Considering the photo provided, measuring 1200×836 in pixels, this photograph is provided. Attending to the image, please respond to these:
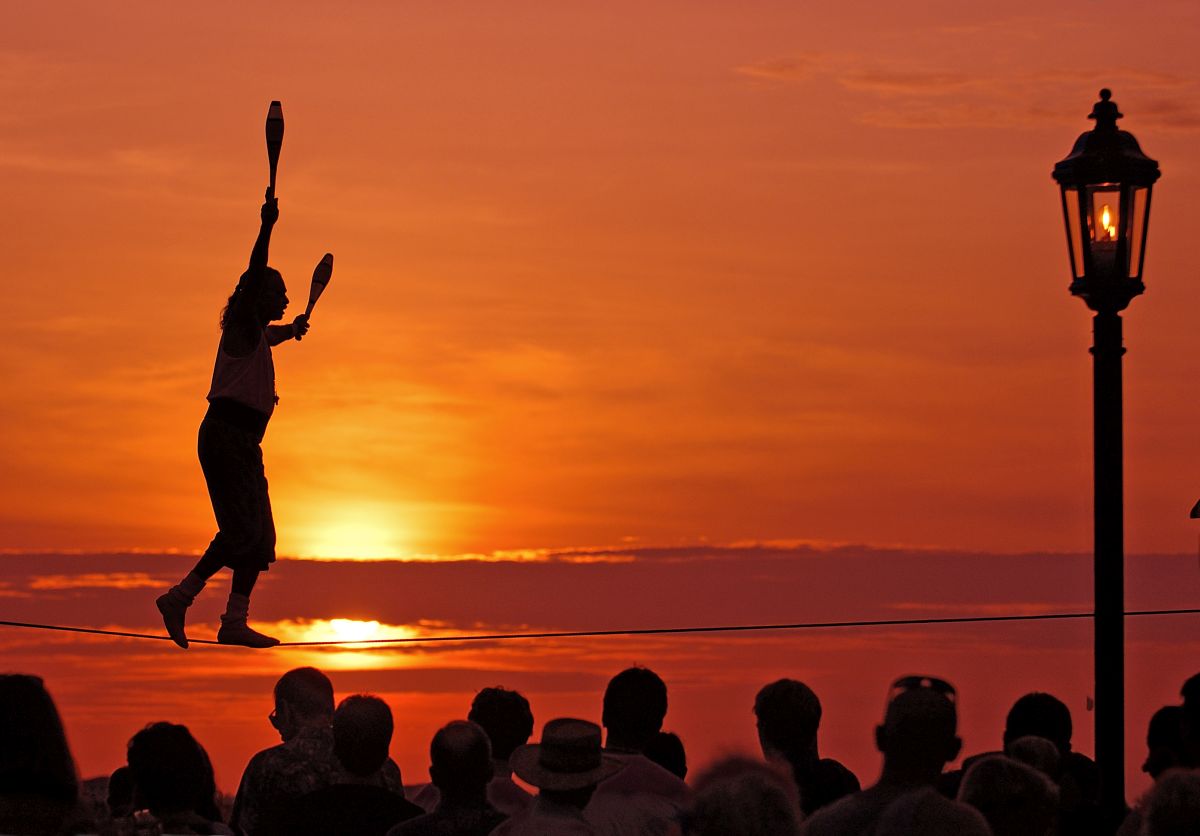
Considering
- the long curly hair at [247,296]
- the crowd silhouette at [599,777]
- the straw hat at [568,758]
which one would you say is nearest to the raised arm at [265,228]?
the long curly hair at [247,296]

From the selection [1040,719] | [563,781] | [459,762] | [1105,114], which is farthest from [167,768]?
[1105,114]

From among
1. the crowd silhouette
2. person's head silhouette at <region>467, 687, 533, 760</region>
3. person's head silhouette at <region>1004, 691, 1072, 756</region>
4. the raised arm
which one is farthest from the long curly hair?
person's head silhouette at <region>1004, 691, 1072, 756</region>

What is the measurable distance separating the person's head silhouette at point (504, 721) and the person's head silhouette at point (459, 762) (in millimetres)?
851

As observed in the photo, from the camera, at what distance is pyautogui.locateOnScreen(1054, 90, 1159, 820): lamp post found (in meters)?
9.53

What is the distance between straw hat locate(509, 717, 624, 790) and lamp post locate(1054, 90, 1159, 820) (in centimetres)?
369

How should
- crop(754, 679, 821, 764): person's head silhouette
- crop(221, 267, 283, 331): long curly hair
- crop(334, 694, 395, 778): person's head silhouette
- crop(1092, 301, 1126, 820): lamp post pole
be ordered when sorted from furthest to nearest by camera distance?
crop(221, 267, 283, 331): long curly hair < crop(1092, 301, 1126, 820): lamp post pole < crop(334, 694, 395, 778): person's head silhouette < crop(754, 679, 821, 764): person's head silhouette

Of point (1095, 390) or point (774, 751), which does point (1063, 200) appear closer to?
point (1095, 390)

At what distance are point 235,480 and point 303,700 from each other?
3.17 metres

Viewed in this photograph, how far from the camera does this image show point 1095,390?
9.72 m

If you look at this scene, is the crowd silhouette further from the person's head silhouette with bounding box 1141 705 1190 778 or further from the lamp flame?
the lamp flame

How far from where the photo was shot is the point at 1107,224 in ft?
32.1

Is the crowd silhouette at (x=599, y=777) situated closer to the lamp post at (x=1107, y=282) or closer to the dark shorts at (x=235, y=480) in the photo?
the lamp post at (x=1107, y=282)

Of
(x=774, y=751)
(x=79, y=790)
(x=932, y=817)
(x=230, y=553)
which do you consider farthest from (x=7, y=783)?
(x=230, y=553)

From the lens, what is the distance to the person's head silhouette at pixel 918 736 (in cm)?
600
